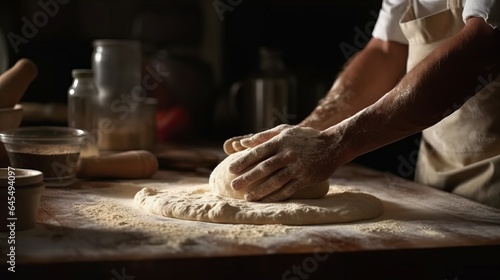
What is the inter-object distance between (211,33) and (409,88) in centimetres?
195

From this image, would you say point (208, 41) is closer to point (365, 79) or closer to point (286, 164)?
point (365, 79)

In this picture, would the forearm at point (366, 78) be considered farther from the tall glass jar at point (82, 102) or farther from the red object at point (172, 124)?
the red object at point (172, 124)

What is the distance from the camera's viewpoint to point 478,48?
1.51m

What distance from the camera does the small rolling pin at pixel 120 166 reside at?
202 cm

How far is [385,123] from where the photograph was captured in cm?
155

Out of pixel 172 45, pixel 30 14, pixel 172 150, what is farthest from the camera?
pixel 172 45

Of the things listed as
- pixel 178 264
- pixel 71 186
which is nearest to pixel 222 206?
pixel 178 264

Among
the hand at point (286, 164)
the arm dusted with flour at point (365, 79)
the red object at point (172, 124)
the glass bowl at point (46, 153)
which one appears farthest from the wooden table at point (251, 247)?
the red object at point (172, 124)

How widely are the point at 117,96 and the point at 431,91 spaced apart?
138cm

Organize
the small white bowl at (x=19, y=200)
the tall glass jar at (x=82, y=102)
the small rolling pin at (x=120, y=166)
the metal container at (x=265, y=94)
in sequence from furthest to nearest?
the metal container at (x=265, y=94), the tall glass jar at (x=82, y=102), the small rolling pin at (x=120, y=166), the small white bowl at (x=19, y=200)

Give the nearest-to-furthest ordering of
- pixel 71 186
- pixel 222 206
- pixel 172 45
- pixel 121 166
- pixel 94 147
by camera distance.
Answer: pixel 222 206, pixel 71 186, pixel 121 166, pixel 94 147, pixel 172 45

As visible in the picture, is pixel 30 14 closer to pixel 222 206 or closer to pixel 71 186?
pixel 71 186

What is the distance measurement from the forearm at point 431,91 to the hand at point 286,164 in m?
0.05

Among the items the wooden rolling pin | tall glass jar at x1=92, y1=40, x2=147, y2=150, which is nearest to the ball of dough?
the wooden rolling pin
